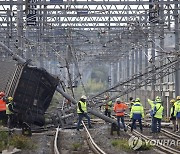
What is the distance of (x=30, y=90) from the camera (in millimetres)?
18391

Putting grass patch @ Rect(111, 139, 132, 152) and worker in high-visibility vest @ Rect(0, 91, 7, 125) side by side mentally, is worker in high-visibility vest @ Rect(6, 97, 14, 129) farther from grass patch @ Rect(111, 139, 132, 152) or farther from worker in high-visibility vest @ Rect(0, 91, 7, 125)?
grass patch @ Rect(111, 139, 132, 152)

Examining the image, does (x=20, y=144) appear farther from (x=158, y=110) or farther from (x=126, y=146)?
(x=158, y=110)

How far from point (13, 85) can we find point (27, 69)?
907 millimetres

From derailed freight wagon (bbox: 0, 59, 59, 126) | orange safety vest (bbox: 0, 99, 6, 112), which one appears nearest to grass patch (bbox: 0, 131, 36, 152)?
orange safety vest (bbox: 0, 99, 6, 112)

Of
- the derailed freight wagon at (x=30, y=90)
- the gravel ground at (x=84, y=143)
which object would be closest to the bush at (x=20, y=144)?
Result: the gravel ground at (x=84, y=143)

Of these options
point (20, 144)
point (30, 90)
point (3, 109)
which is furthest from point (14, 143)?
point (30, 90)

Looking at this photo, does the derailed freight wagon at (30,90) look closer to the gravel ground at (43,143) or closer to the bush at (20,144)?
the gravel ground at (43,143)

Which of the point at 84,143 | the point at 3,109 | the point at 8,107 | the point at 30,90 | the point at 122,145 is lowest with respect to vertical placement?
the point at 84,143

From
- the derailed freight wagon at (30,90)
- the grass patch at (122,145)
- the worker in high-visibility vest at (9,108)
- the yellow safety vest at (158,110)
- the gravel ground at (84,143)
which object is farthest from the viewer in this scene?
the derailed freight wagon at (30,90)

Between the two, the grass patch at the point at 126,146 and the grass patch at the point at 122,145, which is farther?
the grass patch at the point at 122,145

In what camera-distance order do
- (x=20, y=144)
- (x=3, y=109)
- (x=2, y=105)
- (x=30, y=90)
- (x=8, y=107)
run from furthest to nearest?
(x=30, y=90)
(x=3, y=109)
(x=2, y=105)
(x=8, y=107)
(x=20, y=144)

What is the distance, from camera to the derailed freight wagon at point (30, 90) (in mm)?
17938

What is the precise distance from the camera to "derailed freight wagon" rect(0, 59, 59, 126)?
17.9 meters

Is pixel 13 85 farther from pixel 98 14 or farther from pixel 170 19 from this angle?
pixel 170 19
